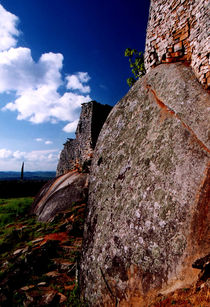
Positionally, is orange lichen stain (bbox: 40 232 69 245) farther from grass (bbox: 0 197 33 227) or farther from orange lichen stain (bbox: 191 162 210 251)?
grass (bbox: 0 197 33 227)

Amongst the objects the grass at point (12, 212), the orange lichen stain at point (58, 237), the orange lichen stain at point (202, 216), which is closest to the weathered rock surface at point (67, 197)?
the orange lichen stain at point (58, 237)

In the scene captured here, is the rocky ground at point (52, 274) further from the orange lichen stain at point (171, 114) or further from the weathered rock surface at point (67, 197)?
the orange lichen stain at point (171, 114)

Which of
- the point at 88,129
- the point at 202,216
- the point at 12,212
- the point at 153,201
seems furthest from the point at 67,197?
the point at 88,129

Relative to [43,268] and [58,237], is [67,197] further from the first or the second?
[43,268]

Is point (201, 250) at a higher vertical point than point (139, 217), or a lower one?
lower

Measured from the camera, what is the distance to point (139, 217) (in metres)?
3.41

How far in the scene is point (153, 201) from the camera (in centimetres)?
334

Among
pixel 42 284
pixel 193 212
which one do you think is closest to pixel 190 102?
pixel 193 212

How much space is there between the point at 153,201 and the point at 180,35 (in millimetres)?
4845

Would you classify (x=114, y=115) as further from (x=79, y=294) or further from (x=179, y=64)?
(x=79, y=294)

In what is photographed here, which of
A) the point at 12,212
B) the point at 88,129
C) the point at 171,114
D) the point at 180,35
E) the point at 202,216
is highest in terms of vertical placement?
the point at 88,129

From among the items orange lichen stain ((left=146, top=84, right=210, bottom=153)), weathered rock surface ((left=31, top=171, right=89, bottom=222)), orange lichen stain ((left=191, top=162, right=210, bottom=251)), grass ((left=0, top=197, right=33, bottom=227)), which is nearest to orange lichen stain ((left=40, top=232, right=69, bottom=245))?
weathered rock surface ((left=31, top=171, right=89, bottom=222))

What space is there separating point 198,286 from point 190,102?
11.0 ft

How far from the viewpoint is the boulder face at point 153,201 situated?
2750mm
